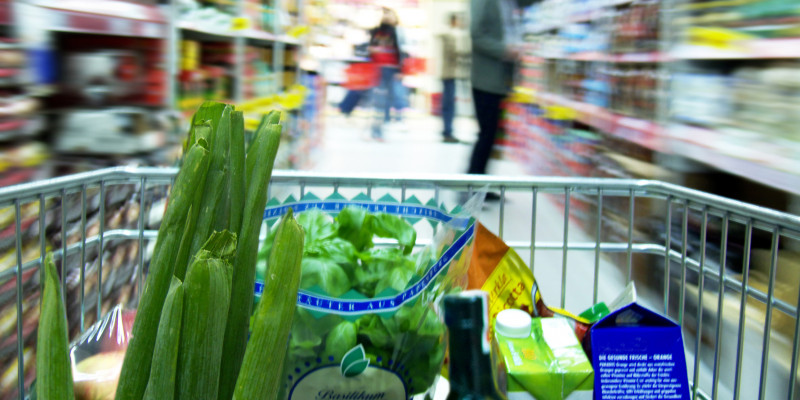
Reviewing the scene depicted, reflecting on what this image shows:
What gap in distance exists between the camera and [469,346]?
599 millimetres

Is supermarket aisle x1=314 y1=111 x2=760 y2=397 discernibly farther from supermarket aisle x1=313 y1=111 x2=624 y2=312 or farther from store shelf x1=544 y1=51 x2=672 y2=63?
store shelf x1=544 y1=51 x2=672 y2=63

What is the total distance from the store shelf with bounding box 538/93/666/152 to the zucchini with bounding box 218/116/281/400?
7.79ft

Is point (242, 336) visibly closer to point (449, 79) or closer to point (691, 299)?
point (691, 299)

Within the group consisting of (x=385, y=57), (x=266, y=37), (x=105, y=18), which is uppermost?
(x=385, y=57)

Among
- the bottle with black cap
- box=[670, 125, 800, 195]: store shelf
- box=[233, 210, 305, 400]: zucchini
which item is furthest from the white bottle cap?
box=[670, 125, 800, 195]: store shelf

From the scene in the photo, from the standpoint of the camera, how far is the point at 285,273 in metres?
0.39

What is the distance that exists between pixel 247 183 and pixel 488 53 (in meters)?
3.58

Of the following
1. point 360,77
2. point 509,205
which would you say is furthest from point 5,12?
point 360,77

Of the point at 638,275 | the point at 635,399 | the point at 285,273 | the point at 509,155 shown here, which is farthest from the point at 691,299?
the point at 509,155

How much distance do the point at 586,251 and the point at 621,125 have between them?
3.98ft

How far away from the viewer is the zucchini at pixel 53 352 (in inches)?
14.2

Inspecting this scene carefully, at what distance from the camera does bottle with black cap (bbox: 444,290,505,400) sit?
59 cm

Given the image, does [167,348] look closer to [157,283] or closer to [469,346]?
[157,283]

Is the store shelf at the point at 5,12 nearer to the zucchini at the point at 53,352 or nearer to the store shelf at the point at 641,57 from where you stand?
the zucchini at the point at 53,352
